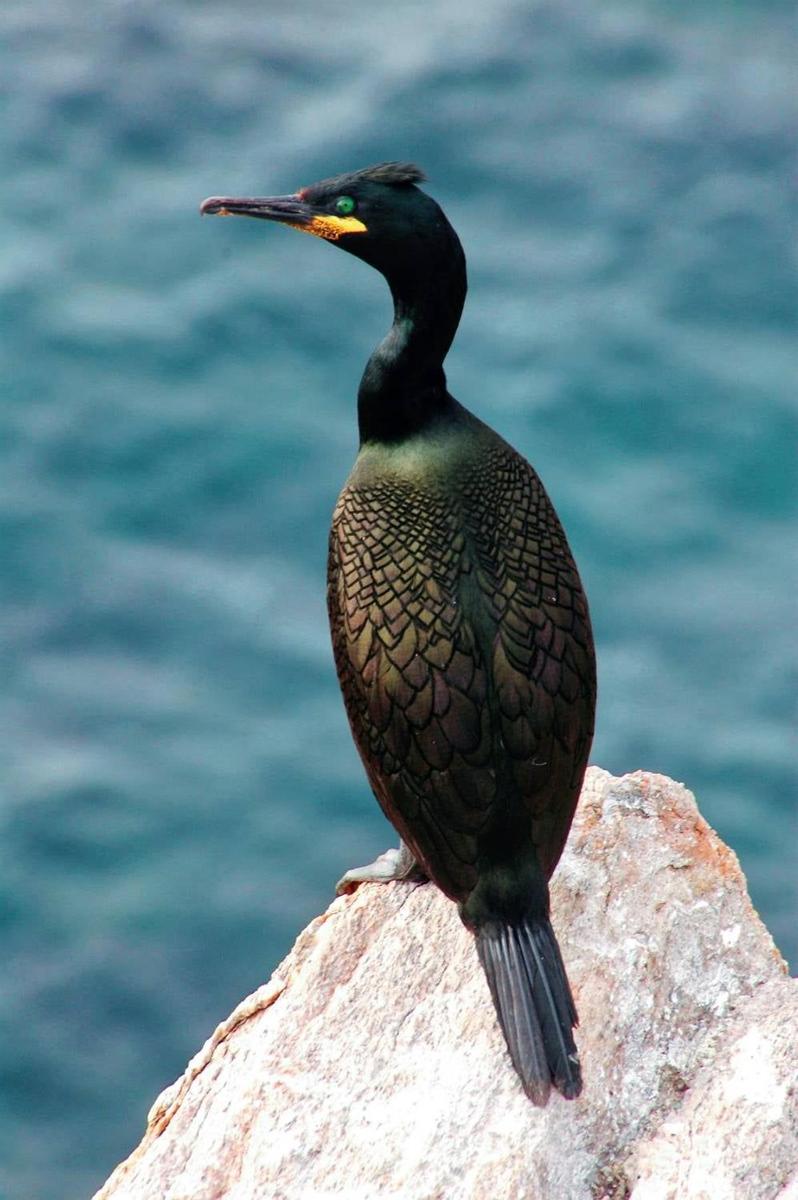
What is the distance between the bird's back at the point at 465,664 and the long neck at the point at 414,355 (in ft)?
0.49

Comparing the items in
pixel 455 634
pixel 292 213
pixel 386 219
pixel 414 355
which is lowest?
pixel 455 634

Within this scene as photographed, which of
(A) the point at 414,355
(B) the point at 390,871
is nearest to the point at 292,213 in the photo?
(A) the point at 414,355

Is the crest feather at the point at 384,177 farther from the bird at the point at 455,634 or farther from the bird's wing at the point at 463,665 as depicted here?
the bird's wing at the point at 463,665

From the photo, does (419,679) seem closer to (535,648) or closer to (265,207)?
(535,648)

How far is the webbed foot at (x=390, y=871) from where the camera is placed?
6.57m

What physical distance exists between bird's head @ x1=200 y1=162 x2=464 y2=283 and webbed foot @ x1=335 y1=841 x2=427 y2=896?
174cm

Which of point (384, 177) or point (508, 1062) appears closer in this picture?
point (508, 1062)

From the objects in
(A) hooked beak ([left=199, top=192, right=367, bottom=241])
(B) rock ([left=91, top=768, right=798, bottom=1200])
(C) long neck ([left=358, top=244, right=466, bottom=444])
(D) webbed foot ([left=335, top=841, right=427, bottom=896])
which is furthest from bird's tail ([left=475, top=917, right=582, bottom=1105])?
(A) hooked beak ([left=199, top=192, right=367, bottom=241])

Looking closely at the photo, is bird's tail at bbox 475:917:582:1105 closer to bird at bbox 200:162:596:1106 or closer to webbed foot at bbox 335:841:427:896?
bird at bbox 200:162:596:1106

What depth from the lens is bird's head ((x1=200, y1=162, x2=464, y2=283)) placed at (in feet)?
19.9

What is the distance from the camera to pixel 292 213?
6270mm

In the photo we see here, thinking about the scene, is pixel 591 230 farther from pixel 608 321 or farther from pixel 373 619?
pixel 373 619

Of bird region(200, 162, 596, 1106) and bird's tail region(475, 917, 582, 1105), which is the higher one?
bird region(200, 162, 596, 1106)

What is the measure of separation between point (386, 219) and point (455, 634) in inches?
47.1
